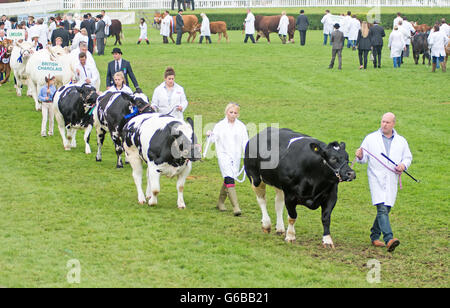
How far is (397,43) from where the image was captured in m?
32.2

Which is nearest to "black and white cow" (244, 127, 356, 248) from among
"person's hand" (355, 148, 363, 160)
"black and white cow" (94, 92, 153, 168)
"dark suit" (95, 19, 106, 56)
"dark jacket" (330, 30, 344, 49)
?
"person's hand" (355, 148, 363, 160)

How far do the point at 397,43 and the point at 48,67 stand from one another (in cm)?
1747

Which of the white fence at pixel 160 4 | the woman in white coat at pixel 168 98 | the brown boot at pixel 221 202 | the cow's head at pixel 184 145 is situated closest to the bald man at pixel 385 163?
the cow's head at pixel 184 145

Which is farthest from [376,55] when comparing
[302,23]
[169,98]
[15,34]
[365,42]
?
[169,98]

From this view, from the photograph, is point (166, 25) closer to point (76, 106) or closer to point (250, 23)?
point (250, 23)

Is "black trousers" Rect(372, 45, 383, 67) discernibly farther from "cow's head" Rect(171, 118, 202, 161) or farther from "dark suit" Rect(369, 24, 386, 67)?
"cow's head" Rect(171, 118, 202, 161)

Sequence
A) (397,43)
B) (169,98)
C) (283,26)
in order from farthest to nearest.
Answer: (283,26) → (397,43) → (169,98)

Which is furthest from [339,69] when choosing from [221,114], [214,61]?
[221,114]

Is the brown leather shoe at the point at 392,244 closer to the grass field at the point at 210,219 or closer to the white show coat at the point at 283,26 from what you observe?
the grass field at the point at 210,219

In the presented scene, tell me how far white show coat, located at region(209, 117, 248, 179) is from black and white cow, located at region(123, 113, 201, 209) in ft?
1.58

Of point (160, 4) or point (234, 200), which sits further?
point (160, 4)

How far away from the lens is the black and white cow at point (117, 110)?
14344mm

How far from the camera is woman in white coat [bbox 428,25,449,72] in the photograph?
97.4ft

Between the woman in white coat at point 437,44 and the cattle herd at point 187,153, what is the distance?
1779 cm
